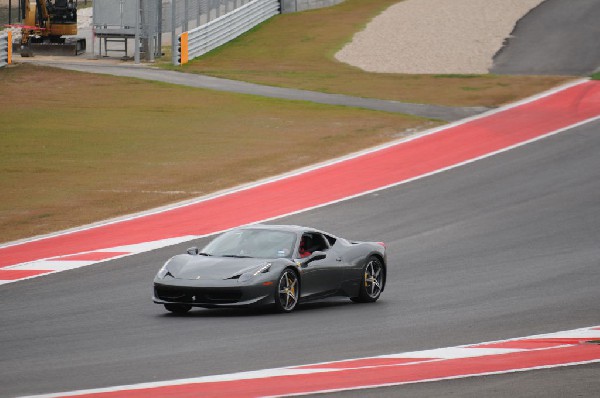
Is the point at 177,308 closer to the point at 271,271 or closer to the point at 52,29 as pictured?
Answer: the point at 271,271

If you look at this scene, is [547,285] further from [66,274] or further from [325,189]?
[325,189]

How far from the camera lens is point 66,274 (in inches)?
722

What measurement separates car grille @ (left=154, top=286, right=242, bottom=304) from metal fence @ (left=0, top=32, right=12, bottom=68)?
34.1 m

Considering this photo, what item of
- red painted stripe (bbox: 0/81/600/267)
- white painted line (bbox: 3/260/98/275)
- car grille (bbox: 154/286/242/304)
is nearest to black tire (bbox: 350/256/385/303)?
car grille (bbox: 154/286/242/304)

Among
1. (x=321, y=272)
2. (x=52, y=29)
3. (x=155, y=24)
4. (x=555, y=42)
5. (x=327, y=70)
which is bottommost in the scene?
(x=327, y=70)

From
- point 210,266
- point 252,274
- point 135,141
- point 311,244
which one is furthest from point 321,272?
point 135,141

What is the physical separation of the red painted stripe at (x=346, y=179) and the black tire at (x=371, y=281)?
590 centimetres

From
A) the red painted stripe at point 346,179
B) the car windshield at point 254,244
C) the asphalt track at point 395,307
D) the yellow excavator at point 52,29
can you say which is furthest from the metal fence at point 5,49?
the car windshield at point 254,244

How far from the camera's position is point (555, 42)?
50594 millimetres

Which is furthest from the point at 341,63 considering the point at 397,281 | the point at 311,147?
the point at 397,281

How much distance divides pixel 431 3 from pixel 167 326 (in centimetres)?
4976

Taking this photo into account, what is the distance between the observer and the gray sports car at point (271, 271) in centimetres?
1470

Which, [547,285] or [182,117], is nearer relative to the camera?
[547,285]

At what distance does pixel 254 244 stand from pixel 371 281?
2.01m
